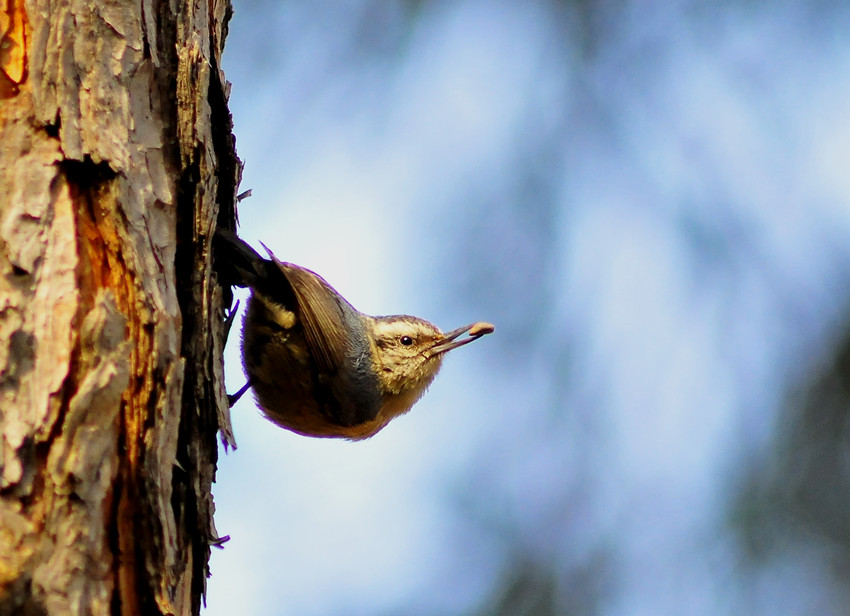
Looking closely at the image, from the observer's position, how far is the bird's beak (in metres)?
4.66

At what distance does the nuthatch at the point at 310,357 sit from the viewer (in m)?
3.88

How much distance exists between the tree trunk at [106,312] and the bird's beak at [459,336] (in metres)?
2.24

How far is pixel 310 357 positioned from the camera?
13.3 feet

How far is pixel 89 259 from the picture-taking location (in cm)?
208

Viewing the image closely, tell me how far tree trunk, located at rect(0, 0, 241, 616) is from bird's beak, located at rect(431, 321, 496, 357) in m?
2.24

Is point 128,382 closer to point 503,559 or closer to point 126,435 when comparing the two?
point 126,435

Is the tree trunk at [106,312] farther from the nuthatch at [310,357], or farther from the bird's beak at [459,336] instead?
the bird's beak at [459,336]

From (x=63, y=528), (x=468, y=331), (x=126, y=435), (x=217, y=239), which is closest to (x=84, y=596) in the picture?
(x=63, y=528)

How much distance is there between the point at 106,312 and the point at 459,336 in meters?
3.11

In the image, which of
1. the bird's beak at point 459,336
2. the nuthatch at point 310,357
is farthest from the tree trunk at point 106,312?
the bird's beak at point 459,336

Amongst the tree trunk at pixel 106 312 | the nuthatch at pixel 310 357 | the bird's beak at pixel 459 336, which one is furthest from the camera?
the bird's beak at pixel 459 336

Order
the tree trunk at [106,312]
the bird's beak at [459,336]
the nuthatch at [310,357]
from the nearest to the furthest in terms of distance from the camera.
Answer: the tree trunk at [106,312] < the nuthatch at [310,357] < the bird's beak at [459,336]

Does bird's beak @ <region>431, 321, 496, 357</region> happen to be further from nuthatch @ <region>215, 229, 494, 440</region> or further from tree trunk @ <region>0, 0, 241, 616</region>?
tree trunk @ <region>0, 0, 241, 616</region>

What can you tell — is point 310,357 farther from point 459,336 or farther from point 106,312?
point 106,312
